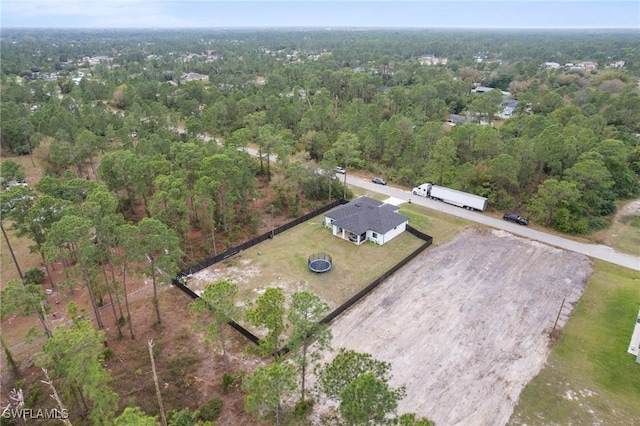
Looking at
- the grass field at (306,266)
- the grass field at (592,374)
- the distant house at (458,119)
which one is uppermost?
the distant house at (458,119)

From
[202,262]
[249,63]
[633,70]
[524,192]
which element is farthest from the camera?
[249,63]

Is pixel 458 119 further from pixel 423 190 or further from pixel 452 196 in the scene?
pixel 452 196

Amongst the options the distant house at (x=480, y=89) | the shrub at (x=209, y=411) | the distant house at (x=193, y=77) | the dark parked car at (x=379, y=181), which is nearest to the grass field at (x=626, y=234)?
the dark parked car at (x=379, y=181)

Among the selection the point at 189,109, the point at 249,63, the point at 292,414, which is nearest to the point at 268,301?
the point at 292,414

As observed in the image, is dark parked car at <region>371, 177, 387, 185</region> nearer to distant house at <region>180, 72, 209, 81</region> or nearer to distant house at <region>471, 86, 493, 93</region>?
distant house at <region>471, 86, 493, 93</region>

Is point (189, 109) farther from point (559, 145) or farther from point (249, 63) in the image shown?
point (249, 63)

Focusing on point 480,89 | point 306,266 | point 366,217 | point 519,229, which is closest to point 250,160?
point 366,217

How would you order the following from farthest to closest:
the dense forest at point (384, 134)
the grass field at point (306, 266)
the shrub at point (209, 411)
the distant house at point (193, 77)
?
the distant house at point (193, 77)
the dense forest at point (384, 134)
the grass field at point (306, 266)
the shrub at point (209, 411)

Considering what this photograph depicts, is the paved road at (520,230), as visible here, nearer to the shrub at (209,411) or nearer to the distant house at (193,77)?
the shrub at (209,411)
